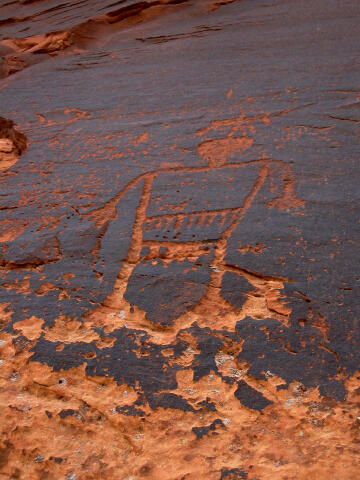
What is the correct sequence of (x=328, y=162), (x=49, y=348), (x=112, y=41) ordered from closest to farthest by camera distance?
(x=49, y=348), (x=328, y=162), (x=112, y=41)

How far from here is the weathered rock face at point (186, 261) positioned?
1.22 meters

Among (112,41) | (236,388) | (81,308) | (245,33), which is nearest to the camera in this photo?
(236,388)

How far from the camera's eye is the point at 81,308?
158 centimetres

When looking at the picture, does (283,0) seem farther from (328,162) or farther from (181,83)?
(328,162)

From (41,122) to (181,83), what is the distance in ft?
3.41

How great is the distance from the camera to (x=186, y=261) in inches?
68.2

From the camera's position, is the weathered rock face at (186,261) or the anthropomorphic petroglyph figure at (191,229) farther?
the anthropomorphic petroglyph figure at (191,229)

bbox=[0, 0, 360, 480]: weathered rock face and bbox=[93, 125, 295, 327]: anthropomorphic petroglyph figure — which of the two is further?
bbox=[93, 125, 295, 327]: anthropomorphic petroglyph figure

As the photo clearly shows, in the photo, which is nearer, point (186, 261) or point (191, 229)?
point (186, 261)

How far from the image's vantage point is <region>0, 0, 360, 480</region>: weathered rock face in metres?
1.22

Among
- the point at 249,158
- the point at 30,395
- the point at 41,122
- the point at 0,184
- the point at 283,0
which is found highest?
the point at 283,0

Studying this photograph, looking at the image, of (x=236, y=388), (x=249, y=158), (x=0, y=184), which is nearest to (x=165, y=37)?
(x=249, y=158)

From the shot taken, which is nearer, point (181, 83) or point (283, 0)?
point (181, 83)

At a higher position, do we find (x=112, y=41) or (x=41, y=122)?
(x=112, y=41)
